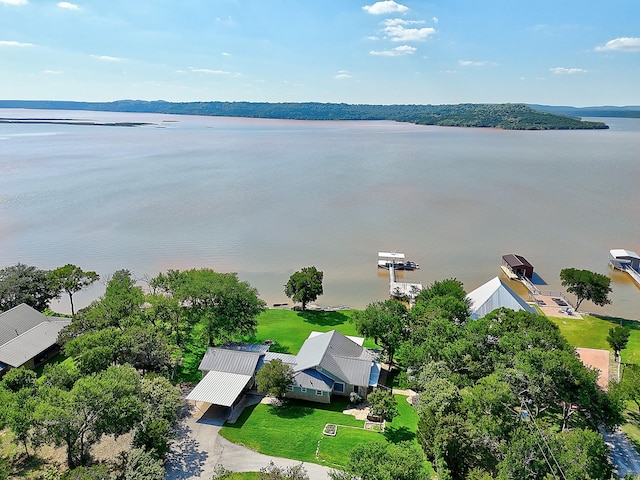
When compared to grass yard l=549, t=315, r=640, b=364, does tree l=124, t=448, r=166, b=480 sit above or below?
above

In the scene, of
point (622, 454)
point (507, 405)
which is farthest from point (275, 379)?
point (622, 454)

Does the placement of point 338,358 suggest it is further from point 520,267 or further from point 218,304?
point 520,267

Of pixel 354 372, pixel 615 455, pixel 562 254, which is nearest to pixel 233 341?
pixel 354 372

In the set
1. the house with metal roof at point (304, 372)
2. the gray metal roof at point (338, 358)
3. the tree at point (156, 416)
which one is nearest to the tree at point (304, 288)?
the gray metal roof at point (338, 358)

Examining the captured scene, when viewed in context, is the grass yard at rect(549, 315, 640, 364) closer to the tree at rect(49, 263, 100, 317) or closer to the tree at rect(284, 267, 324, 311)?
the tree at rect(284, 267, 324, 311)

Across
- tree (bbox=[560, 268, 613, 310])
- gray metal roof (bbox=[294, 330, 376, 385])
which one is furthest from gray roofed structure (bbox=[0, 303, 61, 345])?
tree (bbox=[560, 268, 613, 310])

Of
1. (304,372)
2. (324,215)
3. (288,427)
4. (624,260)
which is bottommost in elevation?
(288,427)
